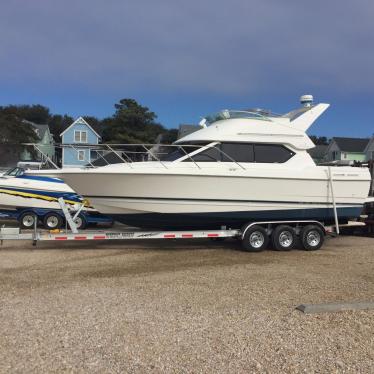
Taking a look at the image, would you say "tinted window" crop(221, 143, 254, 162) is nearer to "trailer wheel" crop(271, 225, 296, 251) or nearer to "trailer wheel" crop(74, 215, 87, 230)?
"trailer wheel" crop(271, 225, 296, 251)

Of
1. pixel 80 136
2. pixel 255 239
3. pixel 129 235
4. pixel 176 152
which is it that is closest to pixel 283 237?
pixel 255 239

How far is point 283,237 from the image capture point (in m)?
9.94

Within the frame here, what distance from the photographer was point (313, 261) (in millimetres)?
8805

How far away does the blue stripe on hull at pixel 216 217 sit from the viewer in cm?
938

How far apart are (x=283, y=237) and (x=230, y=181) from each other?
186 cm

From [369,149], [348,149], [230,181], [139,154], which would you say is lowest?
[230,181]

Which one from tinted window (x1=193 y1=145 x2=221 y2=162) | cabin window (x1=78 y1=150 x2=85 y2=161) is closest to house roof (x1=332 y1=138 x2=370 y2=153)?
tinted window (x1=193 y1=145 x2=221 y2=162)

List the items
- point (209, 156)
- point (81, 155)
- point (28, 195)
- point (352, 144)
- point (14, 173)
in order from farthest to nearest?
1. point (352, 144)
2. point (14, 173)
3. point (28, 195)
4. point (81, 155)
5. point (209, 156)

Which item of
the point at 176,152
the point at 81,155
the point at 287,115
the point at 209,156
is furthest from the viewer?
the point at 287,115

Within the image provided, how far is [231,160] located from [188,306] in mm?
4760

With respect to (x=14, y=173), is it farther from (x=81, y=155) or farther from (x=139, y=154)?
(x=139, y=154)

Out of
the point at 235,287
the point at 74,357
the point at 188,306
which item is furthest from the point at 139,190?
the point at 74,357

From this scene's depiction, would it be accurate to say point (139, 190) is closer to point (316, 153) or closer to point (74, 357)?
point (74, 357)

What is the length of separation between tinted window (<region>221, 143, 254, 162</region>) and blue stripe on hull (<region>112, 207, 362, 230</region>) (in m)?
1.18
